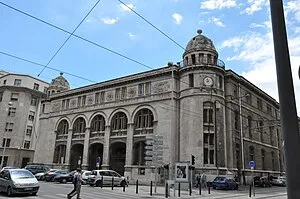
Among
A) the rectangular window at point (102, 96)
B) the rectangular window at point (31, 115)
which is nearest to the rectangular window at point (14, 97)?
the rectangular window at point (31, 115)

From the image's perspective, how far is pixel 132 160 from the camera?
3506cm

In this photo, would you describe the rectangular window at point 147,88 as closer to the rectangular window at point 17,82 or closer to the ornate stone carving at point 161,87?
the ornate stone carving at point 161,87

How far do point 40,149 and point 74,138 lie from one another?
8.75 meters

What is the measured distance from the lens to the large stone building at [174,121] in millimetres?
32000

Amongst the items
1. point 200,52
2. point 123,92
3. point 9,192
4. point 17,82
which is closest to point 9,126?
point 17,82

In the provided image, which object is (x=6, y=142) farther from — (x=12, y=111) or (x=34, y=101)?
(x=34, y=101)

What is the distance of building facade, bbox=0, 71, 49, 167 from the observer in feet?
173

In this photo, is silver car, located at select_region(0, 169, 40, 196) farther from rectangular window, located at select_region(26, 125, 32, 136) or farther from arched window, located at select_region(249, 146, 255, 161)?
rectangular window, located at select_region(26, 125, 32, 136)

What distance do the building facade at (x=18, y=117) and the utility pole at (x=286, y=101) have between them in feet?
178

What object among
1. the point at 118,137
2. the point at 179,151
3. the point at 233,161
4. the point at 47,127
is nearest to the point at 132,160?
the point at 118,137

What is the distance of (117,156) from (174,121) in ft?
36.4

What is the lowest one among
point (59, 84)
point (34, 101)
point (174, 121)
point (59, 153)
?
point (59, 153)

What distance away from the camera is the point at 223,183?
26484 mm

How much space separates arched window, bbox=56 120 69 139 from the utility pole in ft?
144
